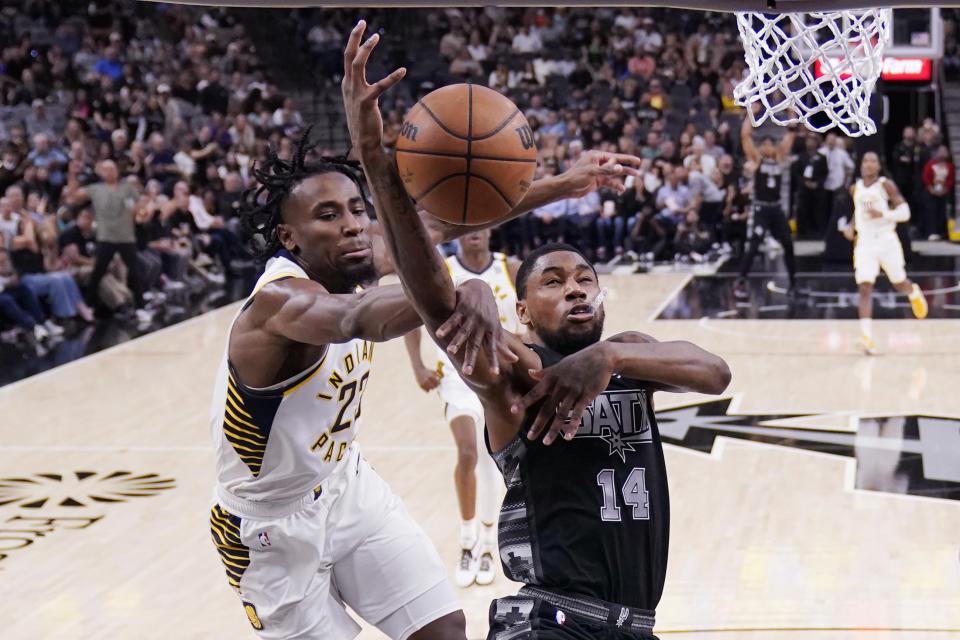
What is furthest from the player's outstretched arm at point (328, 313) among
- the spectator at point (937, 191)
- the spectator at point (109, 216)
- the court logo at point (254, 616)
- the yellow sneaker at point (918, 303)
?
the spectator at point (937, 191)

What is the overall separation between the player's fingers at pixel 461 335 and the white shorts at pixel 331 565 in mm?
1304

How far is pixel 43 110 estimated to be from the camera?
52.9ft

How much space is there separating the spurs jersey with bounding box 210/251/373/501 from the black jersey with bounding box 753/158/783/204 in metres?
11.6

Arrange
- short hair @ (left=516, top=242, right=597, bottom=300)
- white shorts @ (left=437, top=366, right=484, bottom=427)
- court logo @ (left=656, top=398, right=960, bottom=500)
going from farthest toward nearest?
court logo @ (left=656, top=398, right=960, bottom=500), white shorts @ (left=437, top=366, right=484, bottom=427), short hair @ (left=516, top=242, right=597, bottom=300)

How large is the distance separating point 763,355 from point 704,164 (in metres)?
7.52

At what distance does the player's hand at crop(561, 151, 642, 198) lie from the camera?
3.47 m

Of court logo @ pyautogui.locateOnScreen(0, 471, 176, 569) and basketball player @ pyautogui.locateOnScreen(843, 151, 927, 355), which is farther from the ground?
basketball player @ pyautogui.locateOnScreen(843, 151, 927, 355)

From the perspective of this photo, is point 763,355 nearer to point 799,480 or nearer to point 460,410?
point 799,480

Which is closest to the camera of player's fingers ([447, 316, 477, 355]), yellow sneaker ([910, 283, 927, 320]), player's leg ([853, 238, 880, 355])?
player's fingers ([447, 316, 477, 355])

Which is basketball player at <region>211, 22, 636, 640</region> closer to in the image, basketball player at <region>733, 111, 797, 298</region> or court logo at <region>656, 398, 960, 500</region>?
court logo at <region>656, 398, 960, 500</region>

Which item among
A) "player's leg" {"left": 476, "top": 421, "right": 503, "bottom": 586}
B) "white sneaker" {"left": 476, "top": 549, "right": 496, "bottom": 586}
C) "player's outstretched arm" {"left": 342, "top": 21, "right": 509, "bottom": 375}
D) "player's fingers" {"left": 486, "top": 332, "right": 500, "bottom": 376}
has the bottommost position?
"white sneaker" {"left": 476, "top": 549, "right": 496, "bottom": 586}

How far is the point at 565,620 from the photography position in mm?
2875

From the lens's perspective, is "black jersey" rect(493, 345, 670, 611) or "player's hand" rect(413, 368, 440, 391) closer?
"black jersey" rect(493, 345, 670, 611)

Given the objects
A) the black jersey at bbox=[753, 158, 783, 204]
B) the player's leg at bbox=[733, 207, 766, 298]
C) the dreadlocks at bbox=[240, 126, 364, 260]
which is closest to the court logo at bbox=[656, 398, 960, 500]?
the dreadlocks at bbox=[240, 126, 364, 260]
